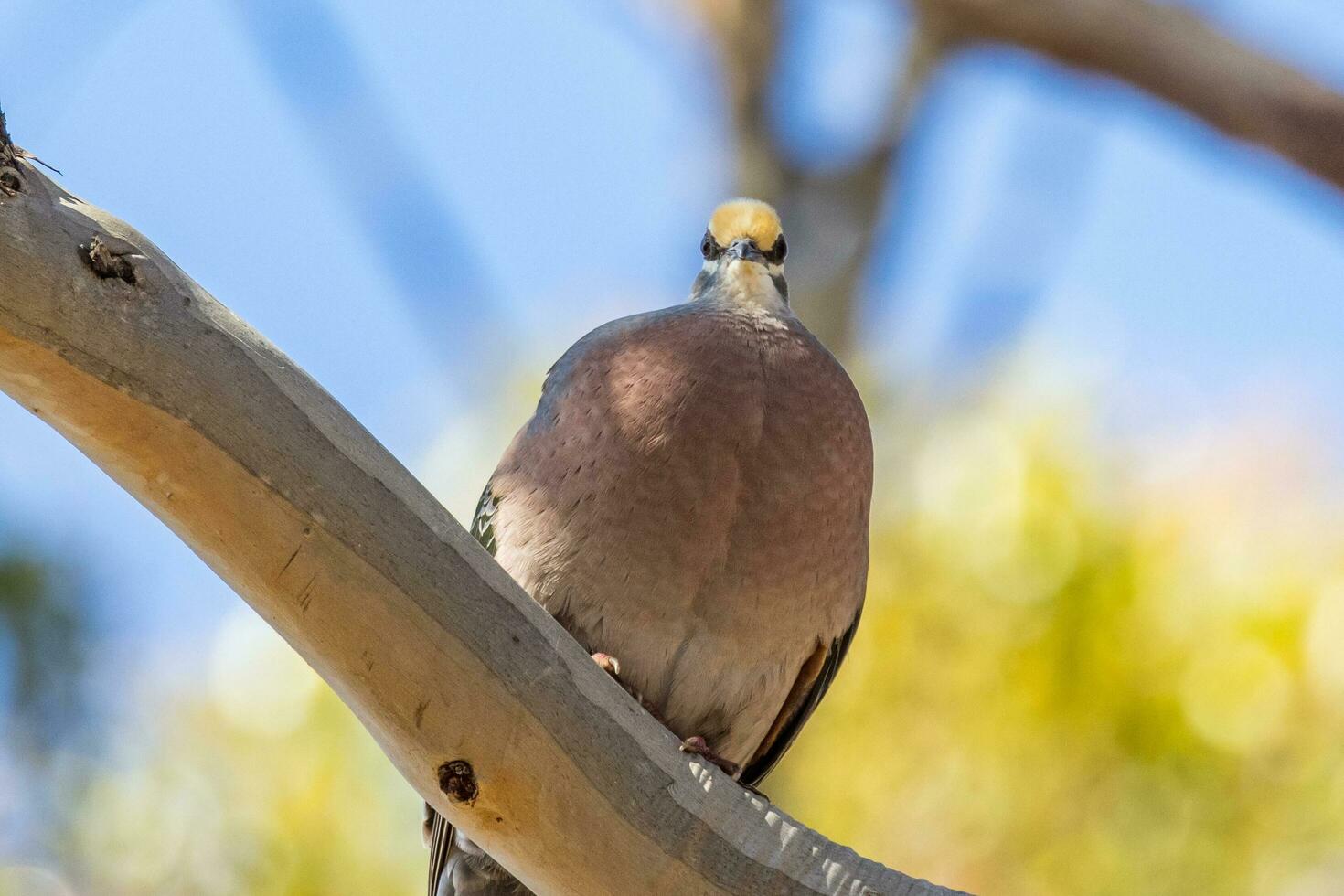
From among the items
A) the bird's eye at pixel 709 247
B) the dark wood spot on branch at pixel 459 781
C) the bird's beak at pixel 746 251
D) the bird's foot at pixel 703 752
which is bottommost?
the dark wood spot on branch at pixel 459 781

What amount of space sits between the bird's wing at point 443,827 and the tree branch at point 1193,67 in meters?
2.87

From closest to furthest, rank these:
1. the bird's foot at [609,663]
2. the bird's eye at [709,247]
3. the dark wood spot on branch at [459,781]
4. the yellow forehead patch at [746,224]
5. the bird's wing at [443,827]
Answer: the dark wood spot on branch at [459,781] → the bird's foot at [609,663] → the bird's wing at [443,827] → the yellow forehead patch at [746,224] → the bird's eye at [709,247]

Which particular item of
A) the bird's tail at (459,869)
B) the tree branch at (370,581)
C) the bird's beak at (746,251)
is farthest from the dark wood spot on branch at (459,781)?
the bird's beak at (746,251)

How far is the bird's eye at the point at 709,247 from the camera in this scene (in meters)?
4.27

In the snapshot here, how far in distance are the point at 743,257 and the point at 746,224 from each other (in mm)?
185

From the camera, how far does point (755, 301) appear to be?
3848 millimetres

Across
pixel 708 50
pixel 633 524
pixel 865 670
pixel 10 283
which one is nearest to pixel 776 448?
pixel 633 524

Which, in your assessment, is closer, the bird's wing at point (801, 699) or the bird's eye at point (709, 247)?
the bird's wing at point (801, 699)

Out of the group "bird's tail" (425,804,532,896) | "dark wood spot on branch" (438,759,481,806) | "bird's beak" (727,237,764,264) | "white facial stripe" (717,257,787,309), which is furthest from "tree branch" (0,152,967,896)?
"bird's beak" (727,237,764,264)

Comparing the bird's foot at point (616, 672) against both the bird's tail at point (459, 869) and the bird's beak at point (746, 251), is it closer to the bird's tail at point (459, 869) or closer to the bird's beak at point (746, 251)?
the bird's tail at point (459, 869)

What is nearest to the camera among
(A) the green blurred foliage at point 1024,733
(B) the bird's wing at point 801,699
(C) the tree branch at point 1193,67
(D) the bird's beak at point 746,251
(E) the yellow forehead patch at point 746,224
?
(B) the bird's wing at point 801,699

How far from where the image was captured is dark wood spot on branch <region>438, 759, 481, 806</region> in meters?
2.53

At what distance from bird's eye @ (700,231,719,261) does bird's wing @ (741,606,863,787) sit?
3.93 ft

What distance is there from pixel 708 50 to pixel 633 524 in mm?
4854
